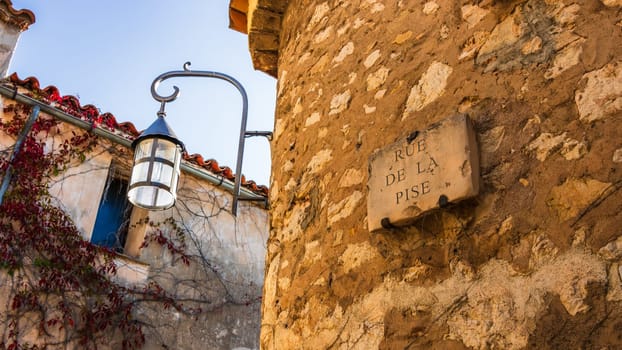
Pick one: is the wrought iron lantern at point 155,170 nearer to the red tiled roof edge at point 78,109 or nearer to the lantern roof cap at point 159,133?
the lantern roof cap at point 159,133

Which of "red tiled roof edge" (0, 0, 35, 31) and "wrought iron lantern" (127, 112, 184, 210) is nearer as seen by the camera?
"wrought iron lantern" (127, 112, 184, 210)

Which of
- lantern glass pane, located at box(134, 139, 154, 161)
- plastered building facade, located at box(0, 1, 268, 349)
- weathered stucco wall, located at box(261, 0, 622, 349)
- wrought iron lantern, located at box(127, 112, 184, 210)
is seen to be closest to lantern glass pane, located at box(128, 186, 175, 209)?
wrought iron lantern, located at box(127, 112, 184, 210)

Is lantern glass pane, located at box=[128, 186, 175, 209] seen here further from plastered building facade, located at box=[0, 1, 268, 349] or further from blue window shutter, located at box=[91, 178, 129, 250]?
blue window shutter, located at box=[91, 178, 129, 250]

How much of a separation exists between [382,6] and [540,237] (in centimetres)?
138

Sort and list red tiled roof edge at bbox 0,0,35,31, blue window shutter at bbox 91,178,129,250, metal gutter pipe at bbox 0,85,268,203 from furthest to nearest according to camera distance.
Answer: red tiled roof edge at bbox 0,0,35,31
blue window shutter at bbox 91,178,129,250
metal gutter pipe at bbox 0,85,268,203

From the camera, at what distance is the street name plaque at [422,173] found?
1.96m

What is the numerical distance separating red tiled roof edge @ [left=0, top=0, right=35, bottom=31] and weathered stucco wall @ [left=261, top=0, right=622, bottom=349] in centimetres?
550

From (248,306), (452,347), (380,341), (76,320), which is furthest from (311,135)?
(248,306)

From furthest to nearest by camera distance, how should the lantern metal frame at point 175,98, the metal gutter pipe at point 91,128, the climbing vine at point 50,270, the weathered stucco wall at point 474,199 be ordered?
the metal gutter pipe at point 91,128 < the climbing vine at point 50,270 < the lantern metal frame at point 175,98 < the weathered stucco wall at point 474,199

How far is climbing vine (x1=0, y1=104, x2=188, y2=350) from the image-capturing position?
19.5 feet

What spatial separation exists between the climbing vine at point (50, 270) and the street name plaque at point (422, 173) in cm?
472

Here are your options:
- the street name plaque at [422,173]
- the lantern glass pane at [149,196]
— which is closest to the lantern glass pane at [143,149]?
Answer: the lantern glass pane at [149,196]

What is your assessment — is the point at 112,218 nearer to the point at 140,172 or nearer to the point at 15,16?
the point at 15,16

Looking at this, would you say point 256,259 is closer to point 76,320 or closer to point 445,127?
point 76,320
